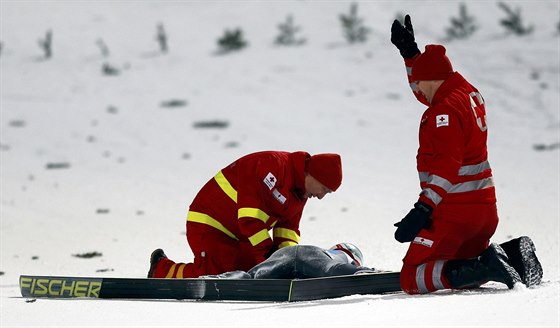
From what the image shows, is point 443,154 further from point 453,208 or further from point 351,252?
point 351,252

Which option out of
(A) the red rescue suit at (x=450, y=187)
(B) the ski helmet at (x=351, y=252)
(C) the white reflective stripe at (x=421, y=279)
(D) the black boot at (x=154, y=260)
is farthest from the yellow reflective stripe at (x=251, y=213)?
(C) the white reflective stripe at (x=421, y=279)

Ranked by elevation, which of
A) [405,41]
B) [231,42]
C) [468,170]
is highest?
[231,42]

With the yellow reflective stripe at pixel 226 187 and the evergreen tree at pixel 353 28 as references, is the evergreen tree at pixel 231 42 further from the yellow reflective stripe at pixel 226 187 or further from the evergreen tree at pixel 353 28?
the yellow reflective stripe at pixel 226 187

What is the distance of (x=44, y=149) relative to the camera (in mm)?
17078

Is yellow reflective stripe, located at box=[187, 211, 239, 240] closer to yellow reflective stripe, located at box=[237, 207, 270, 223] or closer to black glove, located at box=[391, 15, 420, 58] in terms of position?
yellow reflective stripe, located at box=[237, 207, 270, 223]

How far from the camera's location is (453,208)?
19.0ft

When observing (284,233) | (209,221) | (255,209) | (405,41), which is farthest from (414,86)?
(209,221)

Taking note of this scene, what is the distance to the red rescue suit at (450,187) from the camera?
18.6ft

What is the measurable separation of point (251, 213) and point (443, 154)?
1607 millimetres

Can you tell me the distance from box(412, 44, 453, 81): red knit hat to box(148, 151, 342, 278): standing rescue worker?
1077mm

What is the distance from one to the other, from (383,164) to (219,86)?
6.38 m

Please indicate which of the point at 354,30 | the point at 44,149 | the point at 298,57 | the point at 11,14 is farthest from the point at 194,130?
the point at 11,14

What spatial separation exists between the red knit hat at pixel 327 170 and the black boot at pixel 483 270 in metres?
1.31

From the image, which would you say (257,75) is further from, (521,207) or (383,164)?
(521,207)
